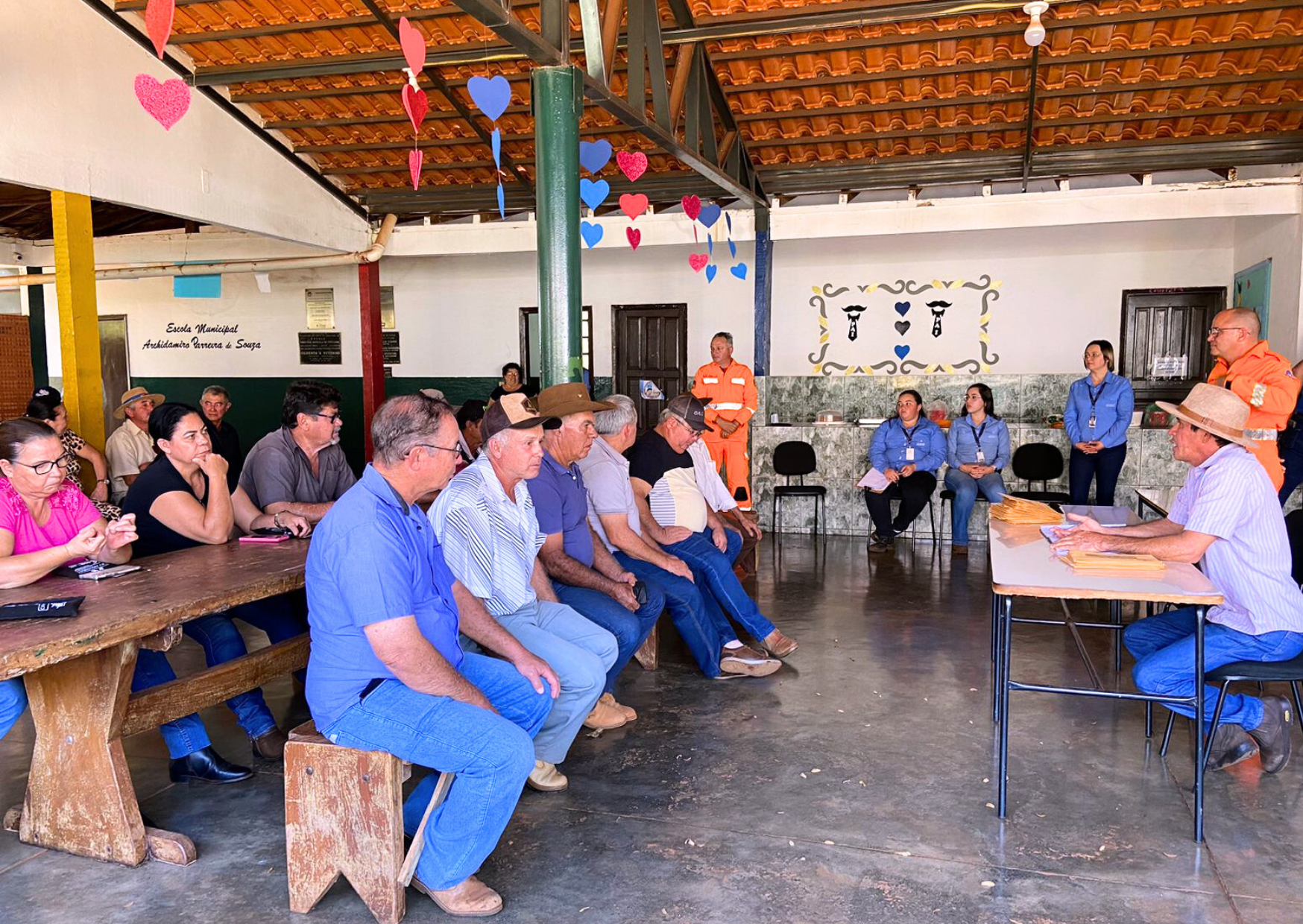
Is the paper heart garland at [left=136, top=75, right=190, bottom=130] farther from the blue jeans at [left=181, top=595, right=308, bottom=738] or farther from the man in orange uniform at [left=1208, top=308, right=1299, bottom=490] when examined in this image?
the man in orange uniform at [left=1208, top=308, right=1299, bottom=490]

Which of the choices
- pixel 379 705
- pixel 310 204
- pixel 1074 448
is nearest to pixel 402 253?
pixel 310 204

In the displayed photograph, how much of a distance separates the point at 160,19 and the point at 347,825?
9.97ft

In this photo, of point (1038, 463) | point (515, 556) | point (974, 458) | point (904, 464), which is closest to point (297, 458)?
point (515, 556)

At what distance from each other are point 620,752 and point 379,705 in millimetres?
1450

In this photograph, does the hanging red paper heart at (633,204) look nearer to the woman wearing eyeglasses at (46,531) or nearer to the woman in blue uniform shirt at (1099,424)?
the woman in blue uniform shirt at (1099,424)

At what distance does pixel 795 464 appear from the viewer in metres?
9.03

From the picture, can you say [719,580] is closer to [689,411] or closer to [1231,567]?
[689,411]

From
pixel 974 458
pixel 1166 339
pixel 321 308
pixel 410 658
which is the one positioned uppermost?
pixel 321 308

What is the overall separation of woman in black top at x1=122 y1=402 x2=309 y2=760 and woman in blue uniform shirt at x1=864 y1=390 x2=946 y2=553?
551cm

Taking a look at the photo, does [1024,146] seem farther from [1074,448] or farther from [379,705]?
[379,705]

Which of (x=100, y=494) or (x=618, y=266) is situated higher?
(x=618, y=266)

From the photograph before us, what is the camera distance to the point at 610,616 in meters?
3.91

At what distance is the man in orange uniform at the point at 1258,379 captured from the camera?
17.7ft

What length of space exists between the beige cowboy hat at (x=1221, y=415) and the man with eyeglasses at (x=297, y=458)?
130 inches
